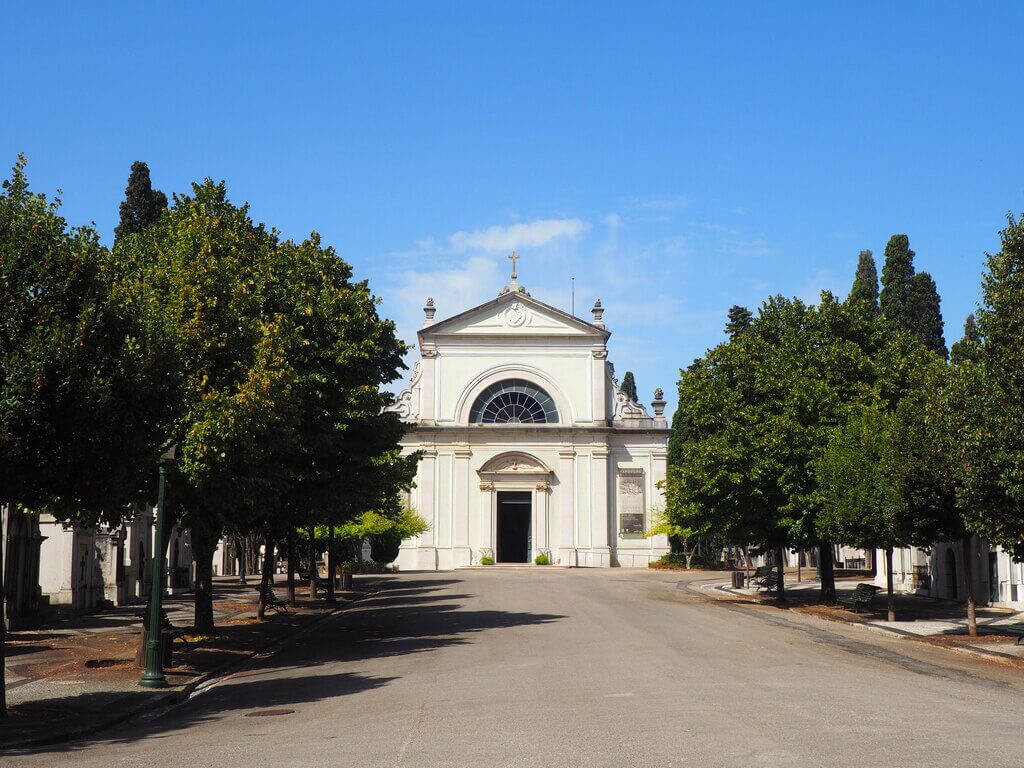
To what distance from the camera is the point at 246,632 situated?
26469 mm

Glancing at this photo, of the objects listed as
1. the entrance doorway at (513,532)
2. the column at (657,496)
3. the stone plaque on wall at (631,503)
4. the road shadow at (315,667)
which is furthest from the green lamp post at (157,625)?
the column at (657,496)

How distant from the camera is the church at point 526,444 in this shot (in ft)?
216

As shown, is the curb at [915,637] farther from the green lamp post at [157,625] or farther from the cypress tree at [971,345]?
the green lamp post at [157,625]

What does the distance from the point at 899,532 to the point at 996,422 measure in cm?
782

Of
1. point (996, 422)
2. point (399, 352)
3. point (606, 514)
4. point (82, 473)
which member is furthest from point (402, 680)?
point (606, 514)

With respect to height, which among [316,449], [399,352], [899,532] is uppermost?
[399,352]

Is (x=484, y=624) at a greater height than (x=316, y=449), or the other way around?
(x=316, y=449)

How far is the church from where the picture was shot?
2586 inches

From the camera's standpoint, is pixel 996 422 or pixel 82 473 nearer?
pixel 82 473

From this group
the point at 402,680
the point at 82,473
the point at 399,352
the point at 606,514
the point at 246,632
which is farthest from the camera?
the point at 606,514

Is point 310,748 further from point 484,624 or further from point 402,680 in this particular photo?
point 484,624

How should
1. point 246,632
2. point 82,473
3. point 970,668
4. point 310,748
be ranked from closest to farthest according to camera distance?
point 310,748
point 82,473
point 970,668
point 246,632

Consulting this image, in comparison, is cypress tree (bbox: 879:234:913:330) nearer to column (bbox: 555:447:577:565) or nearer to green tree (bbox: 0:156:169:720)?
column (bbox: 555:447:577:565)

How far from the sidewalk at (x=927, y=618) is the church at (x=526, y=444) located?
2138 centimetres
